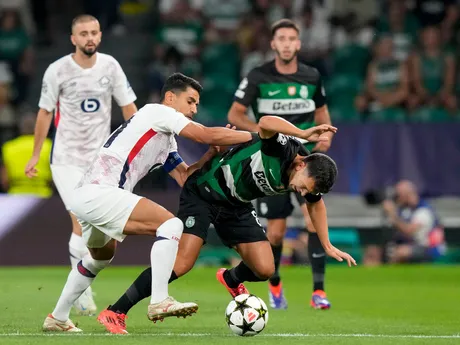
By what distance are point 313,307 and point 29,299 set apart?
274cm

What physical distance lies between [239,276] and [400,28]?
11.8 meters

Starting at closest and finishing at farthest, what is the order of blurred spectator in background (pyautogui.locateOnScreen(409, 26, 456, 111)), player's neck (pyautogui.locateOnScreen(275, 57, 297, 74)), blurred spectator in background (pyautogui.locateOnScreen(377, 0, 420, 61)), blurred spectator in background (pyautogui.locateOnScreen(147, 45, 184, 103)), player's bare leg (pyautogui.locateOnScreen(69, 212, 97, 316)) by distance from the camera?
player's bare leg (pyautogui.locateOnScreen(69, 212, 97, 316))
player's neck (pyautogui.locateOnScreen(275, 57, 297, 74))
blurred spectator in background (pyautogui.locateOnScreen(409, 26, 456, 111))
blurred spectator in background (pyautogui.locateOnScreen(147, 45, 184, 103))
blurred spectator in background (pyautogui.locateOnScreen(377, 0, 420, 61))

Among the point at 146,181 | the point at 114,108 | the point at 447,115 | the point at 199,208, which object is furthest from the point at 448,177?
the point at 199,208

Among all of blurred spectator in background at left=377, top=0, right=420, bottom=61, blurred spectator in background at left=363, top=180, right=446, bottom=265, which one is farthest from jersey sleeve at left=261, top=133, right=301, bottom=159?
blurred spectator in background at left=377, top=0, right=420, bottom=61

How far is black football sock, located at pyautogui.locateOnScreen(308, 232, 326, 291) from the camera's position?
10.5 metres

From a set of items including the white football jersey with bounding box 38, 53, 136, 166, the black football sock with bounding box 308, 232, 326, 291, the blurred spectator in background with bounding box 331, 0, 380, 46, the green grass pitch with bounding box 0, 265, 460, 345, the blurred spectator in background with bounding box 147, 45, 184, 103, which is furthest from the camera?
the blurred spectator in background with bounding box 331, 0, 380, 46

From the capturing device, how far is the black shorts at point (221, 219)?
8359mm

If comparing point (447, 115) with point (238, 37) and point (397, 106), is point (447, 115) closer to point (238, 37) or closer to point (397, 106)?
point (397, 106)

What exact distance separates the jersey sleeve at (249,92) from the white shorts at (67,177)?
1.70 m

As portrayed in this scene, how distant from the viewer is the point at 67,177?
32.4ft

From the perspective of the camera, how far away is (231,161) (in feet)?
27.0

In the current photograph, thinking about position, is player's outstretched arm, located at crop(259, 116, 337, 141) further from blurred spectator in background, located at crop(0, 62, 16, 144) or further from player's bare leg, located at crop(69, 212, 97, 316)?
blurred spectator in background, located at crop(0, 62, 16, 144)

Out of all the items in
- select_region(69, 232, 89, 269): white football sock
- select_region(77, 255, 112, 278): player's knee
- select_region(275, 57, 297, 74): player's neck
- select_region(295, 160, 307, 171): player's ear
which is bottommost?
select_region(69, 232, 89, 269): white football sock

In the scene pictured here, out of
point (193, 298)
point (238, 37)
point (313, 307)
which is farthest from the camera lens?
point (238, 37)
